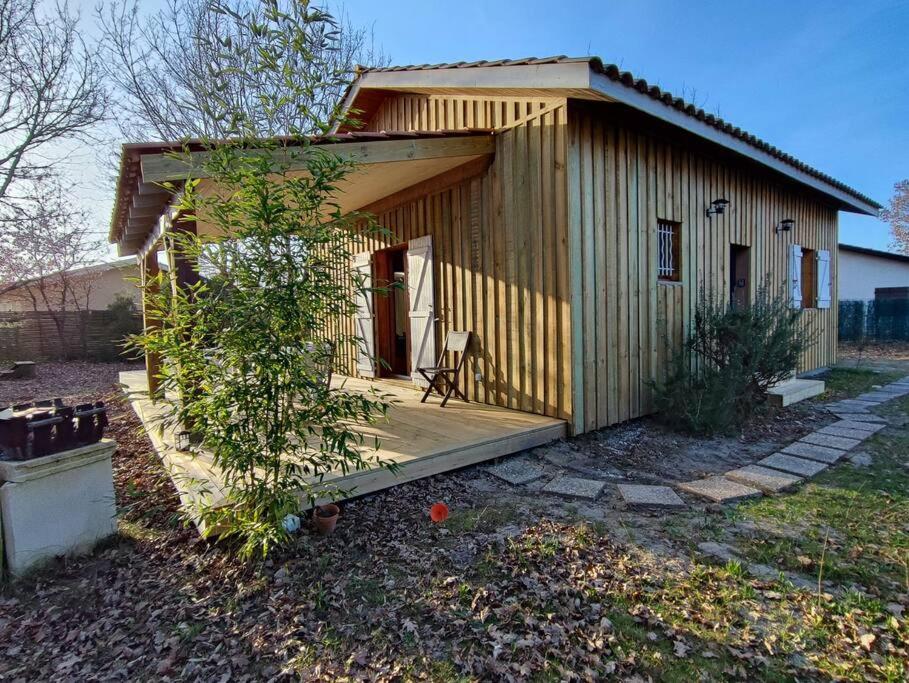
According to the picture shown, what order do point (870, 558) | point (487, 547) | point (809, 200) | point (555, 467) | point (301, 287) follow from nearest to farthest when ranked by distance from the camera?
point (301, 287) → point (870, 558) → point (487, 547) → point (555, 467) → point (809, 200)

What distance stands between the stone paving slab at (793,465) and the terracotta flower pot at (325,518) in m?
3.14

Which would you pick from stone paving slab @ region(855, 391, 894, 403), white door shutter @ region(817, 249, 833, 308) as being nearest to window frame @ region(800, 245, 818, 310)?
white door shutter @ region(817, 249, 833, 308)

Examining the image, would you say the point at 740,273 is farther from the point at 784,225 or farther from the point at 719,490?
the point at 719,490

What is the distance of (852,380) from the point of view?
267 inches

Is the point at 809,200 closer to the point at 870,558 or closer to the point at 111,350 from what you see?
the point at 870,558

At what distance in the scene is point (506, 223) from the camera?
14.3 ft

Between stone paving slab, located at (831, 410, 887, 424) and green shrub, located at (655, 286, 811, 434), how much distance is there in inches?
29.4

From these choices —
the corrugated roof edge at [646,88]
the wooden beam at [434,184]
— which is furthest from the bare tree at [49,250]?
the corrugated roof edge at [646,88]

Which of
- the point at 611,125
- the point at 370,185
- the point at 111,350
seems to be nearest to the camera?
the point at 611,125

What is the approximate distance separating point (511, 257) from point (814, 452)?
302 cm

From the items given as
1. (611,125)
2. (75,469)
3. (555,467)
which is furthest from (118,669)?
(611,125)

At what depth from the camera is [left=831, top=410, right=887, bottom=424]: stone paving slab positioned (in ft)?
14.9

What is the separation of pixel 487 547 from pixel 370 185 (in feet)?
13.0

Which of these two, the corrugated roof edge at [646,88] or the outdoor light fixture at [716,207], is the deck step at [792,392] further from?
the corrugated roof edge at [646,88]
